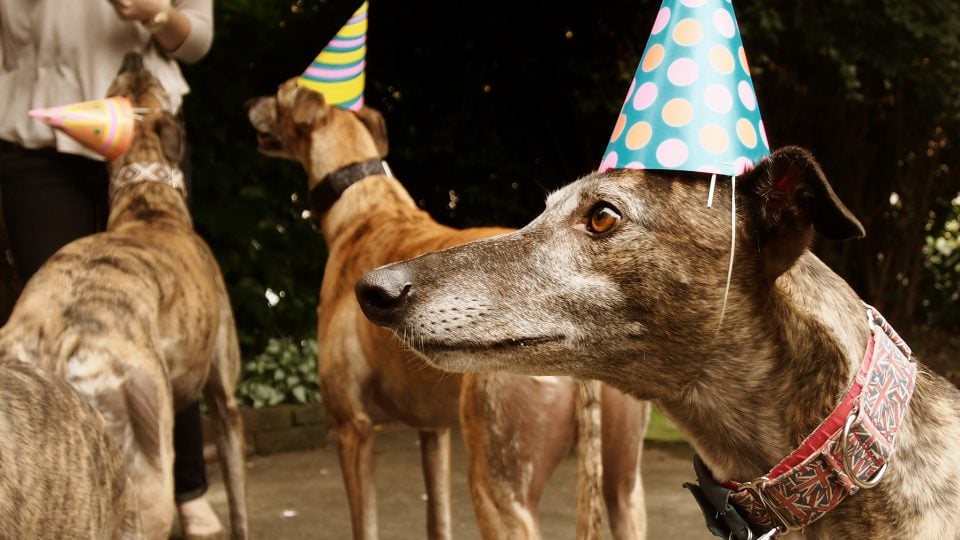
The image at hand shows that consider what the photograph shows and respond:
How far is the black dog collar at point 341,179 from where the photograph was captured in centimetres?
461

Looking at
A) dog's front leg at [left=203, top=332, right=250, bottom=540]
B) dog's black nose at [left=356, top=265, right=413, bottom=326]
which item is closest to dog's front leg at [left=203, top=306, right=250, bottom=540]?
dog's front leg at [left=203, top=332, right=250, bottom=540]

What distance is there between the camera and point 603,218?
7.15 feet

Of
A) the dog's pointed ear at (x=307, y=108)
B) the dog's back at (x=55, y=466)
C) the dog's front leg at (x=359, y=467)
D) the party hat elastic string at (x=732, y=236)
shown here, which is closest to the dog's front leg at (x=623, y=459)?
the dog's front leg at (x=359, y=467)

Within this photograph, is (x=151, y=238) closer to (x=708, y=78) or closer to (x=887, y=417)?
(x=708, y=78)

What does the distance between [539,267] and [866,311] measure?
68 centimetres

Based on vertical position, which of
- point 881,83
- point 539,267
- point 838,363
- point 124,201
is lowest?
point 838,363

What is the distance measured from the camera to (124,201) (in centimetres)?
425

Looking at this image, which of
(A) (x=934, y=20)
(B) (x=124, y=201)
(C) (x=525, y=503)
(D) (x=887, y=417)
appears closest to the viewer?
(D) (x=887, y=417)

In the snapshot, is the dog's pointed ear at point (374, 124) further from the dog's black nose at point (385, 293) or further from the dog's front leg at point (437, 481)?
the dog's black nose at point (385, 293)

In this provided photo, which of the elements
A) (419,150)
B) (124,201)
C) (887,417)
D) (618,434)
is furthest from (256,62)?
(887,417)

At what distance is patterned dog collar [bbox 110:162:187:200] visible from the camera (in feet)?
14.0

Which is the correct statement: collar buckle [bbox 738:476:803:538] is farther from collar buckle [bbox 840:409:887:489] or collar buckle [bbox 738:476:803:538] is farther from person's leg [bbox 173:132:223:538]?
person's leg [bbox 173:132:223:538]

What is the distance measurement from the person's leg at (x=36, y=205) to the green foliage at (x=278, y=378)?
119 inches

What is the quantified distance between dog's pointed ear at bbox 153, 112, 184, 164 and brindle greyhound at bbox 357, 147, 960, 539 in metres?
2.53
